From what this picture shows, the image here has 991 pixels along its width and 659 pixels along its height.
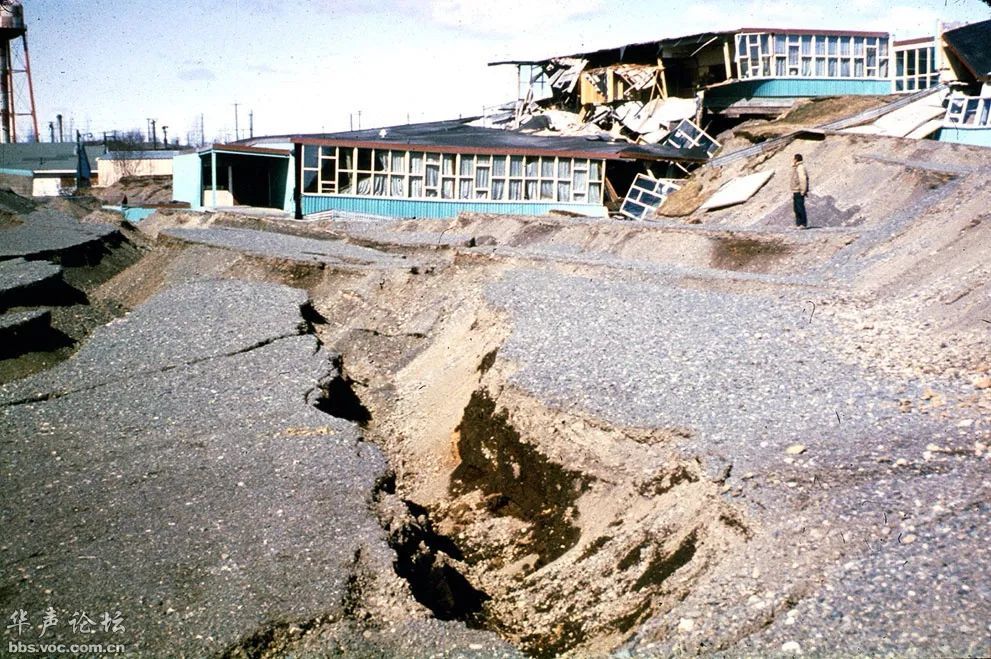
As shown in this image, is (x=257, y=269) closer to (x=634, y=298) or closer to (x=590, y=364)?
(x=634, y=298)

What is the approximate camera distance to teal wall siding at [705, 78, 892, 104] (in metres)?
34.8

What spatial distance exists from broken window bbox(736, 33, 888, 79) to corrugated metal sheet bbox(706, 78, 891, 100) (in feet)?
0.67

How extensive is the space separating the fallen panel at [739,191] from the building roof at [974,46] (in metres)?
5.86

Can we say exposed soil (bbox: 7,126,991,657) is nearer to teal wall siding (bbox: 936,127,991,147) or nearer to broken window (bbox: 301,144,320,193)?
teal wall siding (bbox: 936,127,991,147)

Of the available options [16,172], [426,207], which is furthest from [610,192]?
[16,172]

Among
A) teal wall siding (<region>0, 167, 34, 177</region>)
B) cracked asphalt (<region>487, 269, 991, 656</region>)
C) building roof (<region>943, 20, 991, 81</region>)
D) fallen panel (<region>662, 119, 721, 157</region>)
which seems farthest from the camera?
teal wall siding (<region>0, 167, 34, 177</region>)

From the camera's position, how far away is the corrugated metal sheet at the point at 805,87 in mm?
34781

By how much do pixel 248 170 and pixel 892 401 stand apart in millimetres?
27439

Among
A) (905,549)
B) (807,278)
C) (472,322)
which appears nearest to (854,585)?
(905,549)

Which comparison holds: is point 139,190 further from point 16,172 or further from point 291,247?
point 291,247

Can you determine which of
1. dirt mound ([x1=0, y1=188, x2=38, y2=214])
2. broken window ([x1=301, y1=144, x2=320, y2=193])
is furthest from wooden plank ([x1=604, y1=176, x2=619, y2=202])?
dirt mound ([x1=0, y1=188, x2=38, y2=214])

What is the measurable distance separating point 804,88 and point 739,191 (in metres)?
13.6

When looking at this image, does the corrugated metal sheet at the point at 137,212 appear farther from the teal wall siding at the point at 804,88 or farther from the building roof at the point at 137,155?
the building roof at the point at 137,155

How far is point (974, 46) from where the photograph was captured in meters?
25.7
